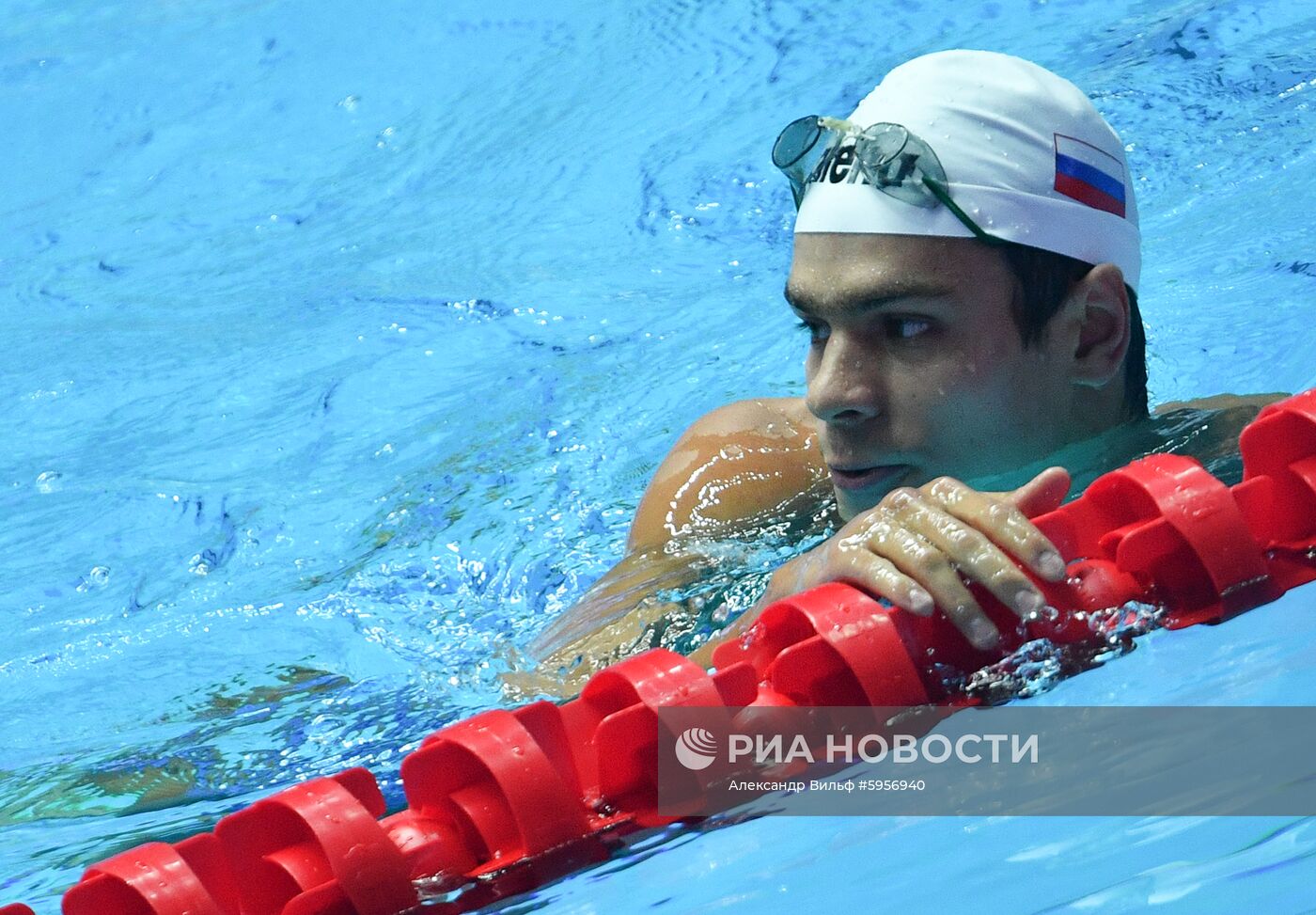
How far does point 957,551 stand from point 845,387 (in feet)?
2.67

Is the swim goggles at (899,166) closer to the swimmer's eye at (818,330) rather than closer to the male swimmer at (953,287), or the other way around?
the male swimmer at (953,287)

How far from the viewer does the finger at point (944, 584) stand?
6.62 feet

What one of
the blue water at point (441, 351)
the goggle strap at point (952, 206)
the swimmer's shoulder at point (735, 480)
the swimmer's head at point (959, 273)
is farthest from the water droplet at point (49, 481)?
the goggle strap at point (952, 206)

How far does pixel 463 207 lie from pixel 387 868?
15.4 ft

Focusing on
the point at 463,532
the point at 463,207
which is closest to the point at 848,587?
the point at 463,532

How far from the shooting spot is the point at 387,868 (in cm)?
188

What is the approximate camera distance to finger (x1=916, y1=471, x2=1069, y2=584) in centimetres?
203

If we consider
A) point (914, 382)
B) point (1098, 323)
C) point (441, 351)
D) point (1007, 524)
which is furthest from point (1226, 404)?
point (441, 351)

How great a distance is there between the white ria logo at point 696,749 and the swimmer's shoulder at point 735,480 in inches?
56.6

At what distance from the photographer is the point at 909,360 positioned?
2.85m

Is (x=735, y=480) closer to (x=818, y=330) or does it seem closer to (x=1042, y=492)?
(x=818, y=330)

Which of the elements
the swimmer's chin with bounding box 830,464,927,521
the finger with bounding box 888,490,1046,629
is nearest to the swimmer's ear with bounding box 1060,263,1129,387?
the swimmer's chin with bounding box 830,464,927,521

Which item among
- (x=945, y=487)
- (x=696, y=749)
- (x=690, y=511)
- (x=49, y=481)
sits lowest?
(x=696, y=749)

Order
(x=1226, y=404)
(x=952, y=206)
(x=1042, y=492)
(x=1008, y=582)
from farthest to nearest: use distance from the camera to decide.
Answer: (x=1226, y=404) → (x=952, y=206) → (x=1042, y=492) → (x=1008, y=582)
